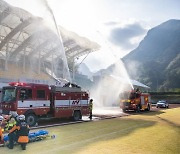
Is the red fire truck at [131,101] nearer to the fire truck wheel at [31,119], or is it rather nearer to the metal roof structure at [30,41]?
the metal roof structure at [30,41]

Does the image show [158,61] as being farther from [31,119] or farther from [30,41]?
[31,119]

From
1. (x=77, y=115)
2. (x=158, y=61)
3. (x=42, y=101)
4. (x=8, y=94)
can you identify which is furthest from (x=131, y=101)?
(x=158, y=61)

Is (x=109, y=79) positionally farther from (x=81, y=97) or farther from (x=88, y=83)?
(x=81, y=97)

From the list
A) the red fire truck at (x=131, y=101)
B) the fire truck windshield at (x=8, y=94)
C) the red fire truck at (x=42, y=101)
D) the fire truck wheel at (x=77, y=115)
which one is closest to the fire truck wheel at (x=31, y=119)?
the red fire truck at (x=42, y=101)

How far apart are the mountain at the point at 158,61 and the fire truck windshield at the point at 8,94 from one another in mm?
109798

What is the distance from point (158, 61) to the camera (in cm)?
15562

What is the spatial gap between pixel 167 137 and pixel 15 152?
7562 millimetres

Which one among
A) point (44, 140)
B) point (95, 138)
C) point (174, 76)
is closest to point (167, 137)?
point (95, 138)

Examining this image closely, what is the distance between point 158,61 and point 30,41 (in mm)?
125004

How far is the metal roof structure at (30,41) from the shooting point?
33750mm

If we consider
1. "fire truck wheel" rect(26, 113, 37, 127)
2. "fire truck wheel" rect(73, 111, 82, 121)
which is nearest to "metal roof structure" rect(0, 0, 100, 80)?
"fire truck wheel" rect(73, 111, 82, 121)

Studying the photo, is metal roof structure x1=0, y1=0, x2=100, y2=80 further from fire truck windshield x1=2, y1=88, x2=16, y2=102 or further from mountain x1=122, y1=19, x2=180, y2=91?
mountain x1=122, y1=19, x2=180, y2=91

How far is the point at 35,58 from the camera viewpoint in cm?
4875

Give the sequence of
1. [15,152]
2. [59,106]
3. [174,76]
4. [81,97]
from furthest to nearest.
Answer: [174,76] → [81,97] → [59,106] → [15,152]
